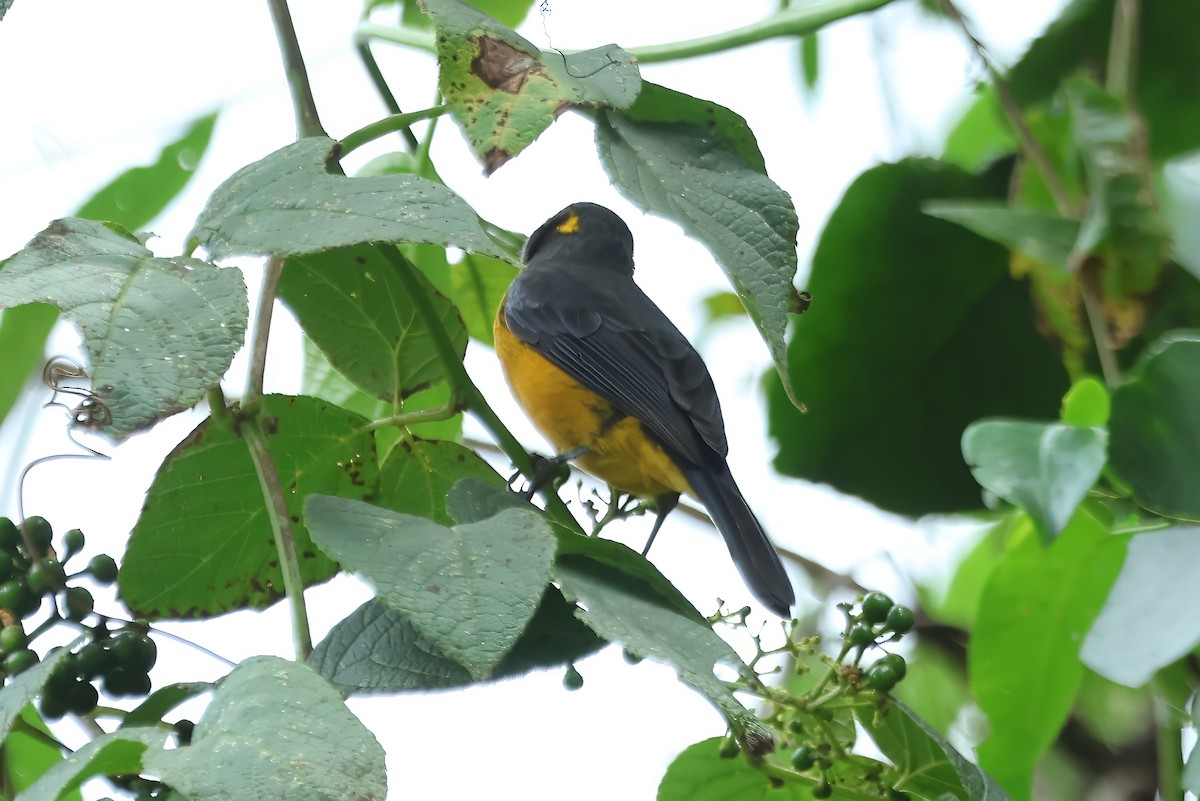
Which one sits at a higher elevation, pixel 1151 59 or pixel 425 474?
pixel 1151 59

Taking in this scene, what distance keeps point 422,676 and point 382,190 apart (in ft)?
1.28

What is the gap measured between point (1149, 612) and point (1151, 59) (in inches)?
56.5

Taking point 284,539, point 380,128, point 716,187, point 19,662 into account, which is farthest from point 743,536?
point 19,662

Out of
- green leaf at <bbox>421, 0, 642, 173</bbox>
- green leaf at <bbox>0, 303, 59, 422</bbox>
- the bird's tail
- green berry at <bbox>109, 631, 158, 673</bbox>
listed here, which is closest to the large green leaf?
the bird's tail

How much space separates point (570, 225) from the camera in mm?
3244

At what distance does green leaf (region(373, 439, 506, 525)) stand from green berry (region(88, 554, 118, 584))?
313 millimetres

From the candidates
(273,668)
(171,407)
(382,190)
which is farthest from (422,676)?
(382,190)

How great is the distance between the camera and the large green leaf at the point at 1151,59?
2.35 meters

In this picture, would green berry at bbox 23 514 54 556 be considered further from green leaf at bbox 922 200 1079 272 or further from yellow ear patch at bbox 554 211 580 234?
yellow ear patch at bbox 554 211 580 234

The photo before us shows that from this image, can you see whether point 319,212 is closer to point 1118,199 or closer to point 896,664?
point 896,664

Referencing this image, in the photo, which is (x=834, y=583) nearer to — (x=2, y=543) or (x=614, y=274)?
(x=614, y=274)

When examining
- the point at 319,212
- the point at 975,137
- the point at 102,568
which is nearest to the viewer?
the point at 319,212

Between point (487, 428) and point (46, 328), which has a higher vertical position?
point (46, 328)

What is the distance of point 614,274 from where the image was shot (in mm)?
3090
